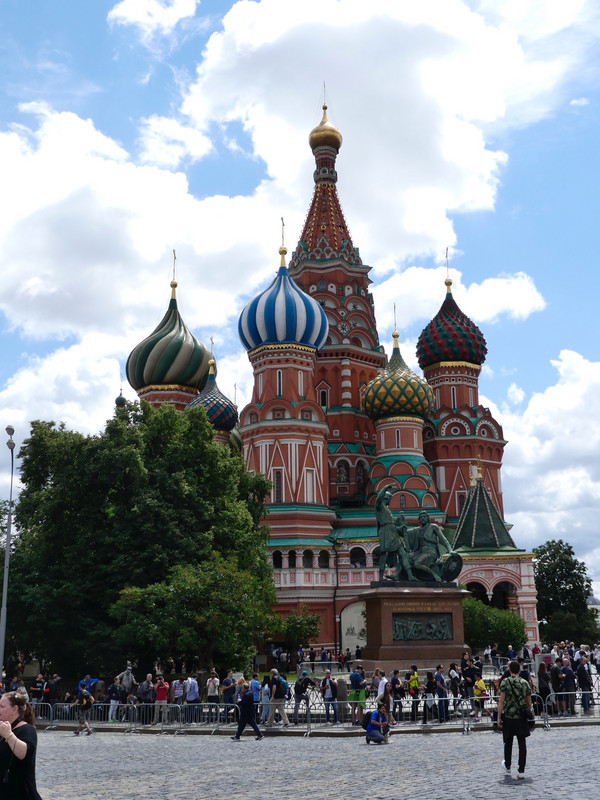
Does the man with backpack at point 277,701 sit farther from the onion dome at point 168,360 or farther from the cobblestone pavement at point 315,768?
the onion dome at point 168,360

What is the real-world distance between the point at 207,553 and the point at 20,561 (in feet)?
21.1

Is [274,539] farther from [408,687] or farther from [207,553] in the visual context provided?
[408,687]

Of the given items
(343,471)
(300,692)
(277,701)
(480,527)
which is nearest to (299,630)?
(480,527)

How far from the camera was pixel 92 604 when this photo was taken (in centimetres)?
2902

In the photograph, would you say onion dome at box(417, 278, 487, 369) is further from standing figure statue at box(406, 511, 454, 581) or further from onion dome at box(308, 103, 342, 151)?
standing figure statue at box(406, 511, 454, 581)

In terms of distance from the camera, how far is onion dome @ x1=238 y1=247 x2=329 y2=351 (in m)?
55.2

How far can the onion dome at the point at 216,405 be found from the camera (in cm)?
6084

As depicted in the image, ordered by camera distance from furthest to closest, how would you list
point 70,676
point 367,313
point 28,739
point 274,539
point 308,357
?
point 367,313 → point 308,357 → point 274,539 → point 70,676 → point 28,739

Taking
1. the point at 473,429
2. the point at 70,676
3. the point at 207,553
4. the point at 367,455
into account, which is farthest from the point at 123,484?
the point at 473,429

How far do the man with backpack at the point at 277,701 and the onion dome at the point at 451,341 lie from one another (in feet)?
150

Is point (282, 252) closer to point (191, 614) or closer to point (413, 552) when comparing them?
point (413, 552)

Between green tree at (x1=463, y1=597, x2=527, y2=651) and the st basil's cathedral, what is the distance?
684 centimetres

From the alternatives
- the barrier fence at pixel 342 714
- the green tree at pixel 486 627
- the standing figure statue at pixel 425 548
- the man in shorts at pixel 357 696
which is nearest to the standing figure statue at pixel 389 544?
the standing figure statue at pixel 425 548

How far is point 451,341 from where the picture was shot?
65.0 metres
